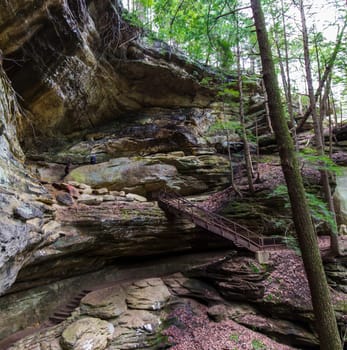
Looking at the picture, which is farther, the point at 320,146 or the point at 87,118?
the point at 87,118

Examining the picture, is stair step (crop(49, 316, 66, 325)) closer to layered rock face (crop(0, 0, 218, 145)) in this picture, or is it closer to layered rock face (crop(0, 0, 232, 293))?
layered rock face (crop(0, 0, 232, 293))

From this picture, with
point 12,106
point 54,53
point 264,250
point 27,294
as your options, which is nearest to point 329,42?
point 264,250

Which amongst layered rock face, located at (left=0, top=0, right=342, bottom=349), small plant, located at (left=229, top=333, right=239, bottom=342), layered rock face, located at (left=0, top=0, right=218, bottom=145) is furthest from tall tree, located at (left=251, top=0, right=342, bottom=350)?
layered rock face, located at (left=0, top=0, right=218, bottom=145)

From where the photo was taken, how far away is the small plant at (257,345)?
21.7 ft

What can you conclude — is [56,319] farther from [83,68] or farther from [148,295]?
[83,68]

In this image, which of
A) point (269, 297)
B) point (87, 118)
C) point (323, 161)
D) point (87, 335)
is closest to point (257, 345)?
point (269, 297)

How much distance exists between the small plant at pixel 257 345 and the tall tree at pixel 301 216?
11.6 feet

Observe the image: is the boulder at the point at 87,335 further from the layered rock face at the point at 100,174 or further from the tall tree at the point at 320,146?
the tall tree at the point at 320,146

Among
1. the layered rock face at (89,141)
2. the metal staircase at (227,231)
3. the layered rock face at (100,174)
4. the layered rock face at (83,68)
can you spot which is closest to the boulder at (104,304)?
the layered rock face at (100,174)

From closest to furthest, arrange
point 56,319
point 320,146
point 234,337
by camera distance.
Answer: point 234,337, point 56,319, point 320,146

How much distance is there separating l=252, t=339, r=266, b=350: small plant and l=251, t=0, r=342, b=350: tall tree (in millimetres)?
3531

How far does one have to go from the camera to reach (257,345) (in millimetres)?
6738

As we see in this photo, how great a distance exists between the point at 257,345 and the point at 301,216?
193 inches

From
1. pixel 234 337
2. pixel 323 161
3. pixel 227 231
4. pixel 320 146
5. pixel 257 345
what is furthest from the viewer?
pixel 227 231
